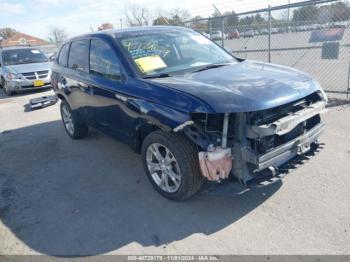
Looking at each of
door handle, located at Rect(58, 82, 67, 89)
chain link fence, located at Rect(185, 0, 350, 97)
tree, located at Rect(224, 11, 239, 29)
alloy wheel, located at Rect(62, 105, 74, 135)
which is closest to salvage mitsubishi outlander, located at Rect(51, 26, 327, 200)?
door handle, located at Rect(58, 82, 67, 89)

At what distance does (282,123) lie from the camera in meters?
Result: 3.01

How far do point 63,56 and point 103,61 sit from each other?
6.24 feet

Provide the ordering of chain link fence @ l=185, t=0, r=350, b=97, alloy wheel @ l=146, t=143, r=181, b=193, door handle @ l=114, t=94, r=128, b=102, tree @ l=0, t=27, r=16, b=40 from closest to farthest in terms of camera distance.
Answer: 1. alloy wheel @ l=146, t=143, r=181, b=193
2. door handle @ l=114, t=94, r=128, b=102
3. chain link fence @ l=185, t=0, r=350, b=97
4. tree @ l=0, t=27, r=16, b=40

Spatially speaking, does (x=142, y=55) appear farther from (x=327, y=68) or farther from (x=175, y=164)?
(x=327, y=68)

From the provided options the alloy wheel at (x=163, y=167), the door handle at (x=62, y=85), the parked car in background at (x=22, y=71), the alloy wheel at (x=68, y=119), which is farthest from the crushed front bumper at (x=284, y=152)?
the parked car in background at (x=22, y=71)

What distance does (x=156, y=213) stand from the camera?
3.47 metres

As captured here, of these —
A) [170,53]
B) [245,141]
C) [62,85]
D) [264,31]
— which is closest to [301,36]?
[264,31]

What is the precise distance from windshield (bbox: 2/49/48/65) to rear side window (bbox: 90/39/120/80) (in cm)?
913

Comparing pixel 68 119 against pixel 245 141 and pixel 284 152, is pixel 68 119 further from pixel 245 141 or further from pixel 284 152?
pixel 284 152

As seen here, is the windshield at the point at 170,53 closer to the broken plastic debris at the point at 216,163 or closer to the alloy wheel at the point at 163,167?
the alloy wheel at the point at 163,167

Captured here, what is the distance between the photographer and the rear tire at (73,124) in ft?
19.0

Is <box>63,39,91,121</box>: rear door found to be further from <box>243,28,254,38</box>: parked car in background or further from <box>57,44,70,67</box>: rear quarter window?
<box>243,28,254,38</box>: parked car in background

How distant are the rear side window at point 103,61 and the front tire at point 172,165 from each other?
3.42 ft

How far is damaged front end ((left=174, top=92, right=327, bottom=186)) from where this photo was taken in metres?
2.99
